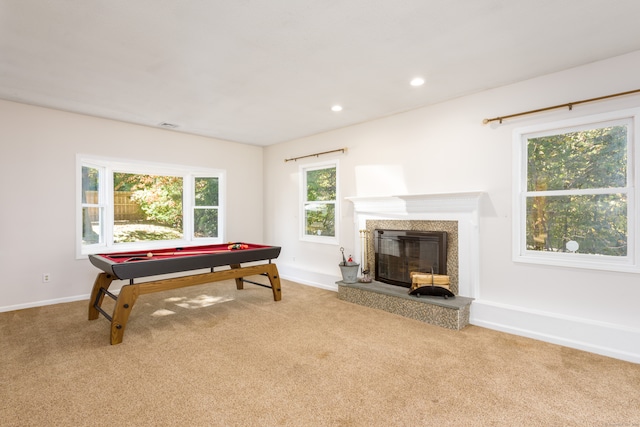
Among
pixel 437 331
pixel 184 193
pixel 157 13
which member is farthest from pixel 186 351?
pixel 184 193

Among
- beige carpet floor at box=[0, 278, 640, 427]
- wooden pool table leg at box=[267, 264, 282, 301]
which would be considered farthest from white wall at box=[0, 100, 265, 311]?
wooden pool table leg at box=[267, 264, 282, 301]

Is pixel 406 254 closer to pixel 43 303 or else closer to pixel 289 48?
pixel 289 48

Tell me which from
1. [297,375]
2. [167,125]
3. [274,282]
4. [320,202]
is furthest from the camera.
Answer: [320,202]

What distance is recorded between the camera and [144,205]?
5.46 m

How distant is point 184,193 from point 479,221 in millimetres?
4790

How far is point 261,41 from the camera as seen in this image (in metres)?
2.55

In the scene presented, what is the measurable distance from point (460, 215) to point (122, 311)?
3.65 m

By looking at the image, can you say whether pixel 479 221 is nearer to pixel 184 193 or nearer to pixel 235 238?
pixel 235 238

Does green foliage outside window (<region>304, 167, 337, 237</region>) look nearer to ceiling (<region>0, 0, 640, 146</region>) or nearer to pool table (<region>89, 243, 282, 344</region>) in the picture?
pool table (<region>89, 243, 282, 344</region>)

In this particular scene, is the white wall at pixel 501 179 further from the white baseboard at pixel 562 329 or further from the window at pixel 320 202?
the window at pixel 320 202

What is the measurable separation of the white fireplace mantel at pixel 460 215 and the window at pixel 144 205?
3.39 metres

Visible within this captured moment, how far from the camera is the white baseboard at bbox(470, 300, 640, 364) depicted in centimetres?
271

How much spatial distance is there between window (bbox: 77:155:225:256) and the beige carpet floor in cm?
157

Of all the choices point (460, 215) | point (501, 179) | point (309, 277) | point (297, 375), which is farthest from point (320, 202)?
point (297, 375)
